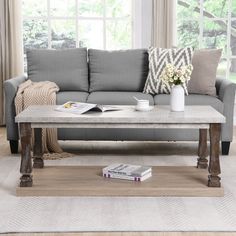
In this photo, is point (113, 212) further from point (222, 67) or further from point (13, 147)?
point (222, 67)

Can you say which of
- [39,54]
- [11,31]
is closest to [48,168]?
[39,54]

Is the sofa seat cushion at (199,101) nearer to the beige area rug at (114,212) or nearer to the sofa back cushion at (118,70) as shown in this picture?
the sofa back cushion at (118,70)

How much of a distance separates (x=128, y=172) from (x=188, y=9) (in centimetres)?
336

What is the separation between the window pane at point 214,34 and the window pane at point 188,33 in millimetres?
110

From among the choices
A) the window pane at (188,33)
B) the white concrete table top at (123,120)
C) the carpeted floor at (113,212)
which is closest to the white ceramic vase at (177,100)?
the white concrete table top at (123,120)

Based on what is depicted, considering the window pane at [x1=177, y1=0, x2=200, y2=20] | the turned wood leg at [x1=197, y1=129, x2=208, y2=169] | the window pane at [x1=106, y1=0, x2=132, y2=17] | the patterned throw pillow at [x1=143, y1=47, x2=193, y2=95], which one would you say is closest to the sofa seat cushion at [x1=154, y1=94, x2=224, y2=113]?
the patterned throw pillow at [x1=143, y1=47, x2=193, y2=95]

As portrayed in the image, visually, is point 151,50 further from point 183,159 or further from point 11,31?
point 11,31

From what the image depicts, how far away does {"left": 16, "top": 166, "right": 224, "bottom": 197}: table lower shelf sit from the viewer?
3520mm

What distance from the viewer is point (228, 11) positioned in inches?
254

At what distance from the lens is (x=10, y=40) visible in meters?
6.21

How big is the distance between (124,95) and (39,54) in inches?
41.1

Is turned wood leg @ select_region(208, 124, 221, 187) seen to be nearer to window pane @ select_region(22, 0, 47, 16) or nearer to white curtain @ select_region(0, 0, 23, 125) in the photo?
white curtain @ select_region(0, 0, 23, 125)

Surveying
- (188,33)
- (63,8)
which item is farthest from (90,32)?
(188,33)

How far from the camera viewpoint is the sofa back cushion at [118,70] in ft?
17.4
